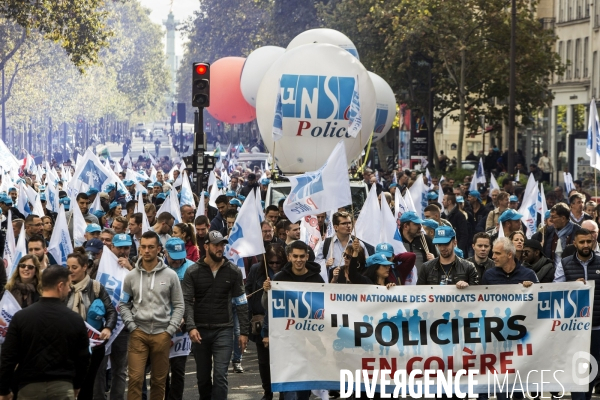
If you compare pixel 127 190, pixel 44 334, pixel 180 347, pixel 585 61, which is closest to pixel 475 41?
pixel 585 61

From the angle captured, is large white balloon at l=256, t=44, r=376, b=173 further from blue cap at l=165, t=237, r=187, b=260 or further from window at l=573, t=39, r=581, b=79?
window at l=573, t=39, r=581, b=79

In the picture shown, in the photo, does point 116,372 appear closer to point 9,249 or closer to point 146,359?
point 146,359

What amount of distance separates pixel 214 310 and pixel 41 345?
2.66 metres

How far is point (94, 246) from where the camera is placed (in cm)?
1187

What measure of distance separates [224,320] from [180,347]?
0.50 metres

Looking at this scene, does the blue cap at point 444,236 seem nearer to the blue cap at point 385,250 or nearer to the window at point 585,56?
the blue cap at point 385,250

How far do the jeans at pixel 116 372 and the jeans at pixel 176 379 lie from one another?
0.40 meters

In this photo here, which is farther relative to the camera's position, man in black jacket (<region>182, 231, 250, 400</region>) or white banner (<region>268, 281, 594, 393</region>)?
man in black jacket (<region>182, 231, 250, 400</region>)

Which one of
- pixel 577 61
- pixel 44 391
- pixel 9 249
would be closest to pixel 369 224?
pixel 9 249

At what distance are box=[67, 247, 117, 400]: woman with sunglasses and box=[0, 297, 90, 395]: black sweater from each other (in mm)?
1758

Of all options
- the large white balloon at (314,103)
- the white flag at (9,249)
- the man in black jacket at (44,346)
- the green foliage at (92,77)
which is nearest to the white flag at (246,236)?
the white flag at (9,249)

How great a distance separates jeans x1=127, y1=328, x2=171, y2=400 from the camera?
9.90 metres

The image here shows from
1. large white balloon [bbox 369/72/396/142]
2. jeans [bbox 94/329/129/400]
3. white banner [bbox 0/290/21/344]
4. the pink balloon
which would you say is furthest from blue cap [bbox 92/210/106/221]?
large white balloon [bbox 369/72/396/142]

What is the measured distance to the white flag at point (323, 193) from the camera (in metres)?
11.9
